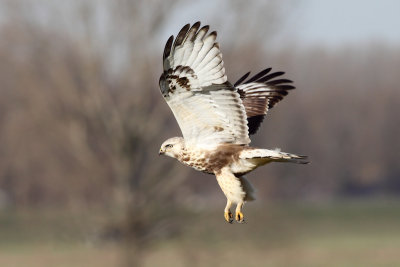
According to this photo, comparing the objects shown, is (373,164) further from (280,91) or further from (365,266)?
(280,91)

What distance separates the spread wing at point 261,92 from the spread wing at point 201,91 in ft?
2.76

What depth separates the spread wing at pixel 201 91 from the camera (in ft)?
21.9

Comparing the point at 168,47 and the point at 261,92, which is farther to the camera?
the point at 261,92

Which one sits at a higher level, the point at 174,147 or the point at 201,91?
the point at 201,91

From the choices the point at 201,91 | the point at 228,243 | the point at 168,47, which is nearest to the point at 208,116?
the point at 201,91

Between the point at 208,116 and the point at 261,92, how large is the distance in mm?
1241

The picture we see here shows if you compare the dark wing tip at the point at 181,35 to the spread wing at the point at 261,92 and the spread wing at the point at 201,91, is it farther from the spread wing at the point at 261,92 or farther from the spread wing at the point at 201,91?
the spread wing at the point at 261,92

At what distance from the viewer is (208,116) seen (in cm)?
703

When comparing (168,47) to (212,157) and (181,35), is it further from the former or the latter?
(212,157)

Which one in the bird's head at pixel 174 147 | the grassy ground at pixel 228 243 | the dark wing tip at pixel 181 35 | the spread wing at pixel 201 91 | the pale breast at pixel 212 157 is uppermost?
the grassy ground at pixel 228 243

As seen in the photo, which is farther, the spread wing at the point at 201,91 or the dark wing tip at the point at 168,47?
the spread wing at the point at 201,91

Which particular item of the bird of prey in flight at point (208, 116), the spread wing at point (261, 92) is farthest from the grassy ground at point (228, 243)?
the bird of prey in flight at point (208, 116)

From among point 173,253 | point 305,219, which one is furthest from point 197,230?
point 305,219

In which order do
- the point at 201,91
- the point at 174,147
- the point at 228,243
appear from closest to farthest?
the point at 201,91 → the point at 174,147 → the point at 228,243
